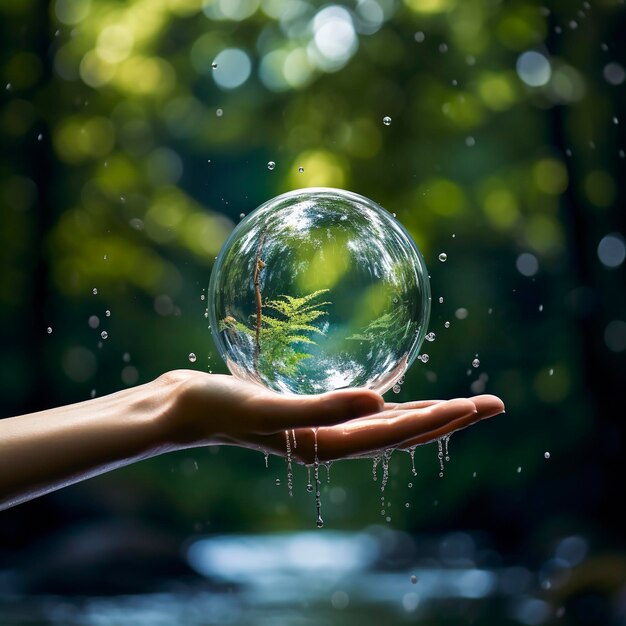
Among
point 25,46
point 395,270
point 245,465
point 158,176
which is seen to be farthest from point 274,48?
point 395,270

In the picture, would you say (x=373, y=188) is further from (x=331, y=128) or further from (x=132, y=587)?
(x=132, y=587)

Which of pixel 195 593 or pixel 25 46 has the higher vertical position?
pixel 25 46

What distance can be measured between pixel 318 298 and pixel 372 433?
31 cm

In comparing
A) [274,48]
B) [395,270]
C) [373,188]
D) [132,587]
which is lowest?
[132,587]

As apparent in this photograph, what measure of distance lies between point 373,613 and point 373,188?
2.85 m

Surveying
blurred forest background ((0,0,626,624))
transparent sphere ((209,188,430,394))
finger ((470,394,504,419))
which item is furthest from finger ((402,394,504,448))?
blurred forest background ((0,0,626,624))

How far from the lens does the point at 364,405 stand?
1600 millimetres

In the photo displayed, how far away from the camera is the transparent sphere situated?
200 centimetres

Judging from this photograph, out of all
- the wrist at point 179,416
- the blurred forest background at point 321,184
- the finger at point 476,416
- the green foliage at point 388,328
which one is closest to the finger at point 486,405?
the finger at point 476,416

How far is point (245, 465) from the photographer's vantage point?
710cm

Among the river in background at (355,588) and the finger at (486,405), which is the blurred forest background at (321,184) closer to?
the river in background at (355,588)

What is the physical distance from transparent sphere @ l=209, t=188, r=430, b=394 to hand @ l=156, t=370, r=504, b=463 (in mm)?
128

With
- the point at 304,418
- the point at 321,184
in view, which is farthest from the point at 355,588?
the point at 304,418

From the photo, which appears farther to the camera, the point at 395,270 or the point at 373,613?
the point at 373,613
